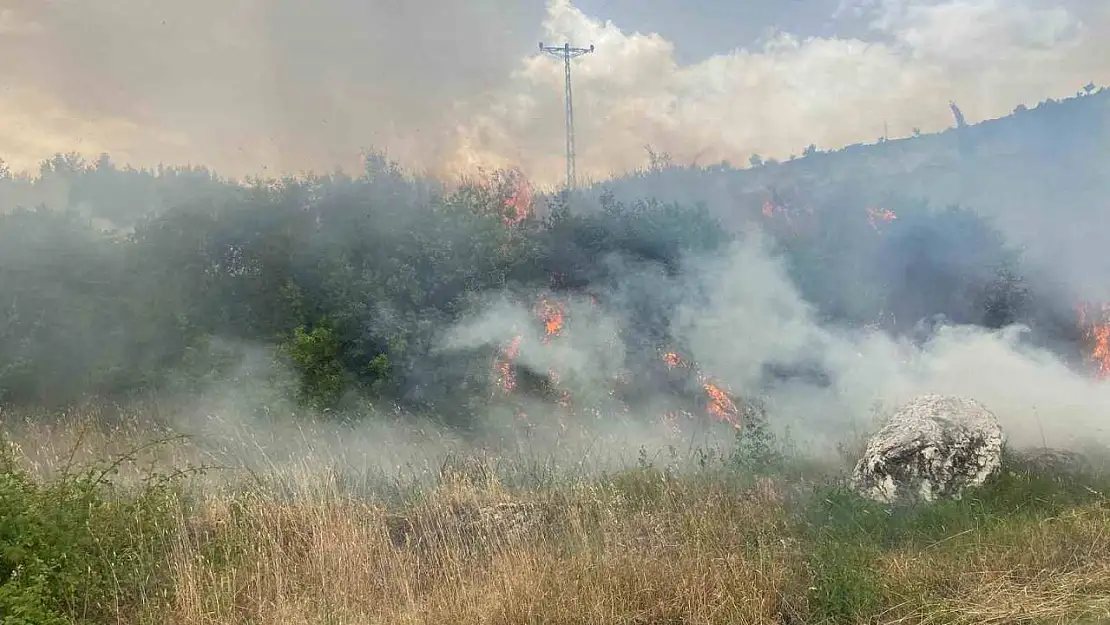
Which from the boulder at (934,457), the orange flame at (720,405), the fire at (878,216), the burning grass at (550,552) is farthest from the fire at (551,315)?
the fire at (878,216)

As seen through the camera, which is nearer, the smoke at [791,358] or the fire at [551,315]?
the smoke at [791,358]

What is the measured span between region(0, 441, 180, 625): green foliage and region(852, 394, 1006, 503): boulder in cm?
603

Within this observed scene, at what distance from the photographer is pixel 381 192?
10.4 meters

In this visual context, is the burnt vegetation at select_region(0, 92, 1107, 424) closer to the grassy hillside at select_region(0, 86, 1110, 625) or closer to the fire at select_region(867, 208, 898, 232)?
the grassy hillside at select_region(0, 86, 1110, 625)

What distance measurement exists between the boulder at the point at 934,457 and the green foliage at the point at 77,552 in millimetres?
6026

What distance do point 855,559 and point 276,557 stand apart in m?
4.17

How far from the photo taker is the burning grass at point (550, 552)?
3.95 metres

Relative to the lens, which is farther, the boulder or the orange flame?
the orange flame

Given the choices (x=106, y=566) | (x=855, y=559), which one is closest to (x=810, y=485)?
(x=855, y=559)

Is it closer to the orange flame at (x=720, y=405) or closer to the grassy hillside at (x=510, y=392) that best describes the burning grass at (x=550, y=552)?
the grassy hillside at (x=510, y=392)

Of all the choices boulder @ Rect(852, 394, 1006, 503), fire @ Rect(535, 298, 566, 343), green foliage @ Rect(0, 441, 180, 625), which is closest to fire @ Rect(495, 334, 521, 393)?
fire @ Rect(535, 298, 566, 343)

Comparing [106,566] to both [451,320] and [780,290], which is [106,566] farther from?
[780,290]

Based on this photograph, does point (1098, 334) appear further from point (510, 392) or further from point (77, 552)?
point (77, 552)

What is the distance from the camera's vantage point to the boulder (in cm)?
591
